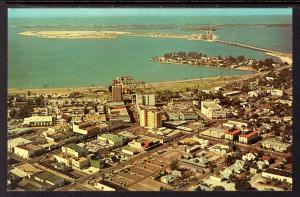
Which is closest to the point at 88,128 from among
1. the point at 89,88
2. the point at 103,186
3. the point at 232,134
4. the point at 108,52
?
the point at 89,88

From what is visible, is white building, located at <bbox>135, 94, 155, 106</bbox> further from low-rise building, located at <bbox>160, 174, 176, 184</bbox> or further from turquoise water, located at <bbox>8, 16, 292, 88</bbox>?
low-rise building, located at <bbox>160, 174, 176, 184</bbox>

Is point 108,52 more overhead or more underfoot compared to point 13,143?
more overhead

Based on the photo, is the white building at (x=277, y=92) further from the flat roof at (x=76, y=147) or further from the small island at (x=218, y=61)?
the flat roof at (x=76, y=147)

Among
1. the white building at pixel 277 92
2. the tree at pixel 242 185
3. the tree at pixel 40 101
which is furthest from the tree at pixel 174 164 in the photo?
the tree at pixel 40 101

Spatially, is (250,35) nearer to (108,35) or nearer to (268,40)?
(268,40)

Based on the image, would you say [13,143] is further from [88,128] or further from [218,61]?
[218,61]

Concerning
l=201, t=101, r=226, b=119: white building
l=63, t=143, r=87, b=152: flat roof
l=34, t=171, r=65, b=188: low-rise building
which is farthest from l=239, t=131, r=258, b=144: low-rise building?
l=34, t=171, r=65, b=188: low-rise building

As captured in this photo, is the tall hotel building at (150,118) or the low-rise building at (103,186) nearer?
the low-rise building at (103,186)
